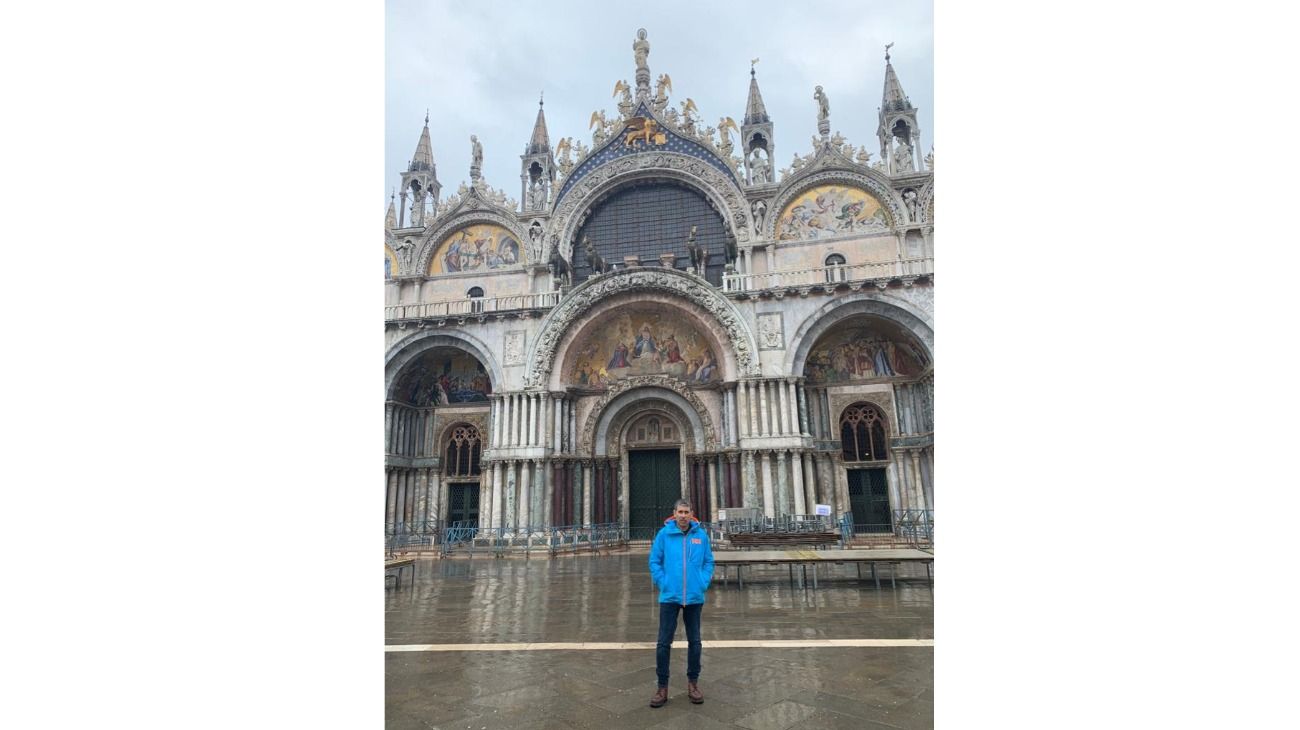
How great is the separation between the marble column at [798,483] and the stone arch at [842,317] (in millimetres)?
2668

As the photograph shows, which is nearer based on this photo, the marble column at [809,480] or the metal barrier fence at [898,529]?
the metal barrier fence at [898,529]

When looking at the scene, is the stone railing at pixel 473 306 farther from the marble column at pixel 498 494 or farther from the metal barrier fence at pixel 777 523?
the metal barrier fence at pixel 777 523

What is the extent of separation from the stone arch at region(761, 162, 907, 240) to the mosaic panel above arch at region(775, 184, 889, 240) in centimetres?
12

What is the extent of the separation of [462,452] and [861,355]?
48.4 feet

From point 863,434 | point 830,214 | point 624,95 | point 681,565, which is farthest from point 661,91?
point 681,565

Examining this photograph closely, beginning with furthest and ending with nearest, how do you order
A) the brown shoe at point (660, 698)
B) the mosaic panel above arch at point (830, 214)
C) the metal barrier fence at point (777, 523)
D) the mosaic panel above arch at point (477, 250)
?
the mosaic panel above arch at point (477, 250)
the mosaic panel above arch at point (830, 214)
the metal barrier fence at point (777, 523)
the brown shoe at point (660, 698)

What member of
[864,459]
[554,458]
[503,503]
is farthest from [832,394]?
[503,503]

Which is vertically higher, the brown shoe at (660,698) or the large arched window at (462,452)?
the large arched window at (462,452)

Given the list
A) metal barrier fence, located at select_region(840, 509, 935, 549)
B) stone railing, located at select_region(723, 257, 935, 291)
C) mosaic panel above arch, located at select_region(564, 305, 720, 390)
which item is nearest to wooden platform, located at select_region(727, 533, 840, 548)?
metal barrier fence, located at select_region(840, 509, 935, 549)

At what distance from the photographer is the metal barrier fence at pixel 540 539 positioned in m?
16.8

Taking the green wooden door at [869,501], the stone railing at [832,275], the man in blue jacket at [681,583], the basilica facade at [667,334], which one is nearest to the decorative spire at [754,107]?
the basilica facade at [667,334]

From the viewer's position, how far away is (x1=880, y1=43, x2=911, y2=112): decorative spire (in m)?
21.9

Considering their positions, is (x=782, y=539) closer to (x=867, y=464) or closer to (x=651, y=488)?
(x=867, y=464)
